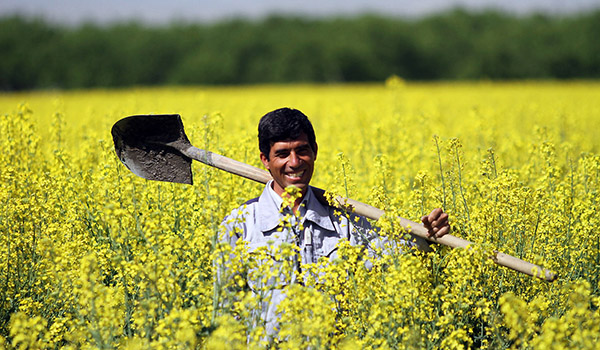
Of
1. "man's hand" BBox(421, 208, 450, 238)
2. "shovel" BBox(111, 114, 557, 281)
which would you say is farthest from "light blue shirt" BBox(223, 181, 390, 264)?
"shovel" BBox(111, 114, 557, 281)

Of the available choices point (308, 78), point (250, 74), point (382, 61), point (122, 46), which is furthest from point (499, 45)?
point (122, 46)

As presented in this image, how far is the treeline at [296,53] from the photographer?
40.5 meters

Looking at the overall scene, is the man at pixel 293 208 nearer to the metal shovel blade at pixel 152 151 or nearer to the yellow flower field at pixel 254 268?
the yellow flower field at pixel 254 268

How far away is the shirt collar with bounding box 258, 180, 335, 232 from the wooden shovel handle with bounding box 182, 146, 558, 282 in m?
0.12

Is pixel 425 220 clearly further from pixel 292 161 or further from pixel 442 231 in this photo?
pixel 292 161

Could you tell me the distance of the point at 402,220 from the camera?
3.32m

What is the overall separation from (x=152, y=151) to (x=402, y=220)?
1823 millimetres

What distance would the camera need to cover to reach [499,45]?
4269 centimetres

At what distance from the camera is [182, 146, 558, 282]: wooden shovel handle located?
119 inches

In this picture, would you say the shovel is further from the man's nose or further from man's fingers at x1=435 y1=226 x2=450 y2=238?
man's fingers at x1=435 y1=226 x2=450 y2=238

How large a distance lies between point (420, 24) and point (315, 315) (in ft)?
171

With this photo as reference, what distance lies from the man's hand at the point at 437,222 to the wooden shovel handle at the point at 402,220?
32mm

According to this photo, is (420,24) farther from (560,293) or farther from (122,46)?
(560,293)

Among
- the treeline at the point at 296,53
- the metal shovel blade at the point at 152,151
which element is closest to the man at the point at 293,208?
the metal shovel blade at the point at 152,151
